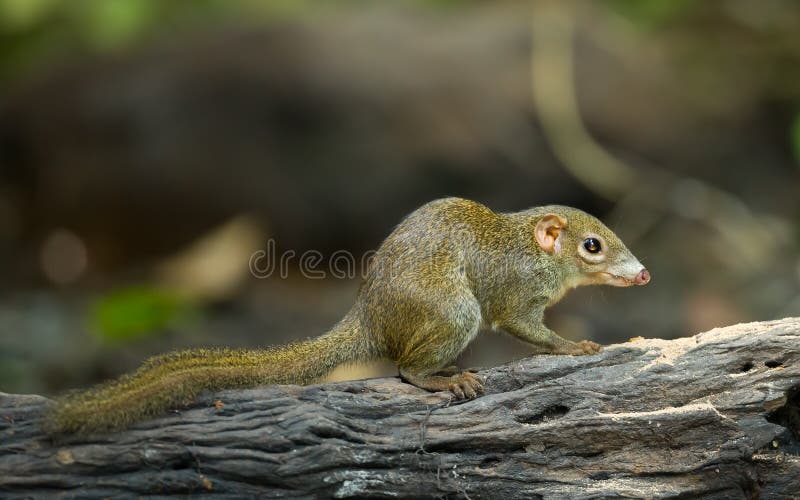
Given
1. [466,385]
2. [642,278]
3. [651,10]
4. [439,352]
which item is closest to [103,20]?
[651,10]

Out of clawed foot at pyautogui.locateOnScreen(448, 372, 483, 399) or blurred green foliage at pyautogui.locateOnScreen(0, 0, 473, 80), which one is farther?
blurred green foliage at pyautogui.locateOnScreen(0, 0, 473, 80)

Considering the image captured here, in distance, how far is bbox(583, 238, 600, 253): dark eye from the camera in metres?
6.98

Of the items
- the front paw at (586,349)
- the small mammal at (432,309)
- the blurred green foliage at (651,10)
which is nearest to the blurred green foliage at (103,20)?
the blurred green foliage at (651,10)

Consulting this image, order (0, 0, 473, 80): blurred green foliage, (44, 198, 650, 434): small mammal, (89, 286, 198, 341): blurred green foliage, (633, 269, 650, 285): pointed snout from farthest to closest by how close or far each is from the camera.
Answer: (0, 0, 473, 80): blurred green foliage
(89, 286, 198, 341): blurred green foliage
(633, 269, 650, 285): pointed snout
(44, 198, 650, 434): small mammal

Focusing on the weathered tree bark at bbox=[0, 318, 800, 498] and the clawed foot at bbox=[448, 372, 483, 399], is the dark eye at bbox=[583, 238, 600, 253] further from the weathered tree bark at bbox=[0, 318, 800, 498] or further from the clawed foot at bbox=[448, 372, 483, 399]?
the clawed foot at bbox=[448, 372, 483, 399]

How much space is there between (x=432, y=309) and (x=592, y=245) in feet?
5.12

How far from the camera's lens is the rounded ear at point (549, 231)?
7.01 meters

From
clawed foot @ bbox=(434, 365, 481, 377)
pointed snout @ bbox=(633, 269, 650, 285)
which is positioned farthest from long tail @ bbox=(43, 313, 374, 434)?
pointed snout @ bbox=(633, 269, 650, 285)

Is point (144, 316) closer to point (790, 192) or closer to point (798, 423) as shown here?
point (798, 423)

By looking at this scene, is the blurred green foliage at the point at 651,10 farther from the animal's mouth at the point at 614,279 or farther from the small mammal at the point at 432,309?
the animal's mouth at the point at 614,279

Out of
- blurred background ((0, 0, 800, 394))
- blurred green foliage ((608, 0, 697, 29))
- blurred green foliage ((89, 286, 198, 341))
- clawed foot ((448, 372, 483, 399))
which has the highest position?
blurred green foliage ((608, 0, 697, 29))

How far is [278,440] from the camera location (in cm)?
558

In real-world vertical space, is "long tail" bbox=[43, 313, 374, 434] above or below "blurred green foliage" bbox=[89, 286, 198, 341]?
below

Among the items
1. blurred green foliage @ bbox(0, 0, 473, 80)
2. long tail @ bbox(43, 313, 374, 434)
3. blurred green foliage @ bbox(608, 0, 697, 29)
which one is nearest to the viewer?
long tail @ bbox(43, 313, 374, 434)
